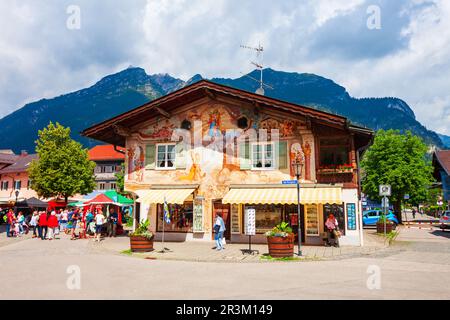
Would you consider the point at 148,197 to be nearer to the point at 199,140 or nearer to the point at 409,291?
the point at 199,140

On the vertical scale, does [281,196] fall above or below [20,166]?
below

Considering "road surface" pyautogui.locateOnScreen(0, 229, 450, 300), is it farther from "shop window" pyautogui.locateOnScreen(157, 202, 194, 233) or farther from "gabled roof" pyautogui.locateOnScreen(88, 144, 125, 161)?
"gabled roof" pyautogui.locateOnScreen(88, 144, 125, 161)

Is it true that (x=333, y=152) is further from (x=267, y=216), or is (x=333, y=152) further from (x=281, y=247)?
(x=281, y=247)

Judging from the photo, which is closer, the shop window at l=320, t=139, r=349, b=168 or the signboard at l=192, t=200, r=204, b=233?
the shop window at l=320, t=139, r=349, b=168

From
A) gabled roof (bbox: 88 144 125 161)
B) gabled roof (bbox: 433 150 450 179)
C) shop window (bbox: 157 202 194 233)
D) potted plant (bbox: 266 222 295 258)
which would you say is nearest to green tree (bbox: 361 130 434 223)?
gabled roof (bbox: 433 150 450 179)

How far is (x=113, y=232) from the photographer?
22.8 metres

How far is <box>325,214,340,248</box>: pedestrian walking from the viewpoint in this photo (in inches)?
668

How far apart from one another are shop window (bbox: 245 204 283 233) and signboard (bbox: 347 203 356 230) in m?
3.24

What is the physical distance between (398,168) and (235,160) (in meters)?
25.1

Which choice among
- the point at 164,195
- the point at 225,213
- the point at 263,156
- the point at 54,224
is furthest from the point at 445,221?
the point at 54,224

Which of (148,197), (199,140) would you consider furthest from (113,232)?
(199,140)

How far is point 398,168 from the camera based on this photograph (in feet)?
123

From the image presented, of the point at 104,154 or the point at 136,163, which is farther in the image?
the point at 104,154
